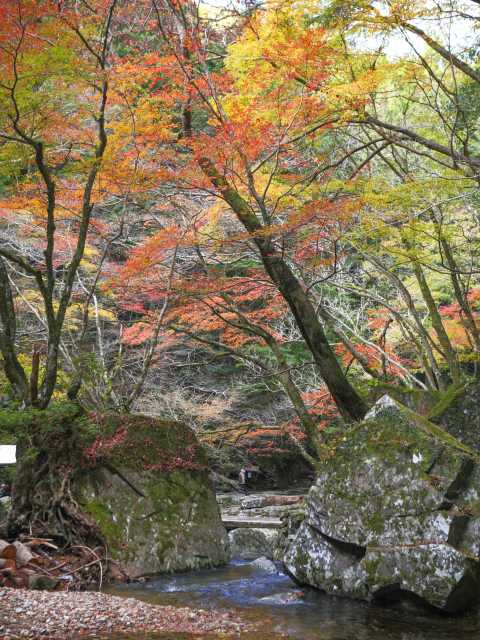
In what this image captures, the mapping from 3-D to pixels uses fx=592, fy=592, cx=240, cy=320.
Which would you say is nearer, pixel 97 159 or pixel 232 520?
pixel 97 159

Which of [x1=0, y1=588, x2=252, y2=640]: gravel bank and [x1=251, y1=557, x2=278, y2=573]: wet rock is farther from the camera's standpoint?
[x1=251, y1=557, x2=278, y2=573]: wet rock

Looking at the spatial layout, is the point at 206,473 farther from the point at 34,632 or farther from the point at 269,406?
the point at 269,406

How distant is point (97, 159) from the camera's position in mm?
7055

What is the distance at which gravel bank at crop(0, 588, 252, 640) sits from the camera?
13.1 feet

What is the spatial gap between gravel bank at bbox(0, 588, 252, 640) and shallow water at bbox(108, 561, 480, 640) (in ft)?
0.96

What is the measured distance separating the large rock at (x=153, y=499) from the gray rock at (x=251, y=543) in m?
1.02

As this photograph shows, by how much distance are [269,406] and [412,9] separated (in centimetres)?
1109

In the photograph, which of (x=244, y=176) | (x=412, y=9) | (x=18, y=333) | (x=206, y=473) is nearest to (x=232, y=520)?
(x=206, y=473)

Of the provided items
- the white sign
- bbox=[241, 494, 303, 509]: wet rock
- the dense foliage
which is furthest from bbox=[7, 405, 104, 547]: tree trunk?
bbox=[241, 494, 303, 509]: wet rock

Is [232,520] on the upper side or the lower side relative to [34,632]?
lower

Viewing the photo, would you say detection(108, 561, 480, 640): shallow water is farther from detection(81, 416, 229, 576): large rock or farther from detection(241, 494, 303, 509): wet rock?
detection(241, 494, 303, 509): wet rock

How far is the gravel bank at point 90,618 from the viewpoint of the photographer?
4.00 meters

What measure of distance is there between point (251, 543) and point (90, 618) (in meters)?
5.27

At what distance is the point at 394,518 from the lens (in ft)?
17.8
